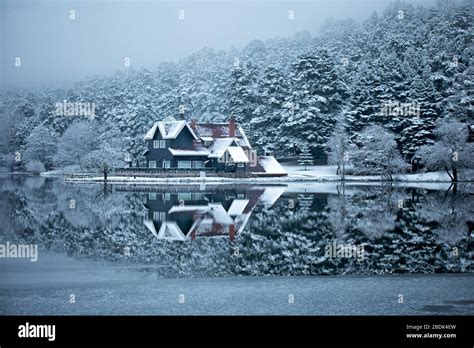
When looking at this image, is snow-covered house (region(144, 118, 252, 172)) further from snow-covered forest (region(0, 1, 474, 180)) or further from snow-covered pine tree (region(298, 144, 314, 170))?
snow-covered pine tree (region(298, 144, 314, 170))

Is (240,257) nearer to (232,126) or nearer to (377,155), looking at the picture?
(377,155)

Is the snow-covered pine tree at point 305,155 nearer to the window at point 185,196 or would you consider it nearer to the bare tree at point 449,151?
the bare tree at point 449,151

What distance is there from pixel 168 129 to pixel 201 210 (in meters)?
16.3

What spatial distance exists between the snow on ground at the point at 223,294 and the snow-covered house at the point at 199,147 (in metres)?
22.4

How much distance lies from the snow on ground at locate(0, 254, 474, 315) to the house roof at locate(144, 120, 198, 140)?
926 inches

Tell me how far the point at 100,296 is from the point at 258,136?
79.4 feet

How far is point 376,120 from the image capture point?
26781mm

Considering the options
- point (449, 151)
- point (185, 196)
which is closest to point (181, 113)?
point (185, 196)

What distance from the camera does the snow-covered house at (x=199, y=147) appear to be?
3278 cm

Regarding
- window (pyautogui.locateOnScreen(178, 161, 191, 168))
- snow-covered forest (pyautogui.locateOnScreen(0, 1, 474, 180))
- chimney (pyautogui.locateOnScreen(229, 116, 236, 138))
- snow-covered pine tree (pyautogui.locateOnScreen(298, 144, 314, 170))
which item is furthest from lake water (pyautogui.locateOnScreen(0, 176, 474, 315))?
window (pyautogui.locateOnScreen(178, 161, 191, 168))

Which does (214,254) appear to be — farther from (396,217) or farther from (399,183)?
(399,183)

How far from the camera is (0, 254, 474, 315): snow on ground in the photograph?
25.6 ft

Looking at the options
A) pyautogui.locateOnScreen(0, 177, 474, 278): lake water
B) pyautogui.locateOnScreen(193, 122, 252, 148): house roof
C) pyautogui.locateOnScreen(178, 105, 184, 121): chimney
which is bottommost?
pyautogui.locateOnScreen(0, 177, 474, 278): lake water

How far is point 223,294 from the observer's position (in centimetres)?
850
